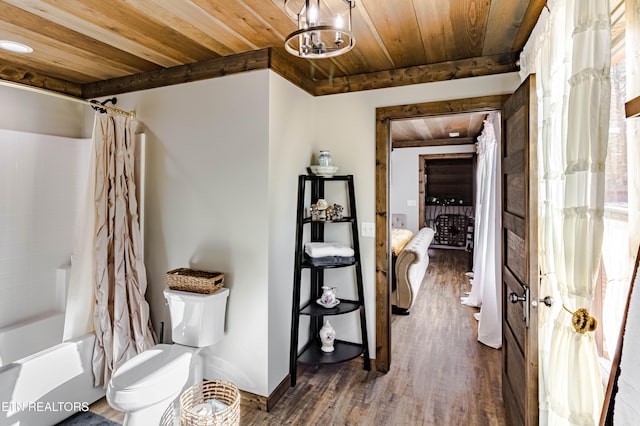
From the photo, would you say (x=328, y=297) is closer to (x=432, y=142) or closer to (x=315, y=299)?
(x=315, y=299)

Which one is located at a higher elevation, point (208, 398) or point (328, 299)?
point (328, 299)

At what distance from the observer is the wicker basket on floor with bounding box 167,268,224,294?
2.23 meters

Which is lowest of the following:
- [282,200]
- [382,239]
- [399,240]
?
[399,240]

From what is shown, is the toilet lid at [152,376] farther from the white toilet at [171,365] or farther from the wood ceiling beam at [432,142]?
the wood ceiling beam at [432,142]

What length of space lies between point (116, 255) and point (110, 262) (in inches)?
3.9

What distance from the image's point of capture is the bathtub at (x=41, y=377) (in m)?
1.89

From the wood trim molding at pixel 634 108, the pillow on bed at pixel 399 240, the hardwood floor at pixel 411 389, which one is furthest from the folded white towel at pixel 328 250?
the wood trim molding at pixel 634 108

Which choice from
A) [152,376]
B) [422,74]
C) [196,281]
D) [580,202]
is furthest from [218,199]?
[580,202]

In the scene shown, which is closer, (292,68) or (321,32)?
(321,32)

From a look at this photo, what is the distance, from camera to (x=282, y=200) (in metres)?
2.45

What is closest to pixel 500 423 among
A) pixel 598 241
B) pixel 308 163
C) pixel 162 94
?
pixel 598 241

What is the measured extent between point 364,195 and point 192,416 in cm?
192

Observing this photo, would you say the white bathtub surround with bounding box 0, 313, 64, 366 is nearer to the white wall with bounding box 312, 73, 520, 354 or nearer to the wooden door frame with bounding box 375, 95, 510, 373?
the white wall with bounding box 312, 73, 520, 354

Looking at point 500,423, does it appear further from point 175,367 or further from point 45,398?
point 45,398
